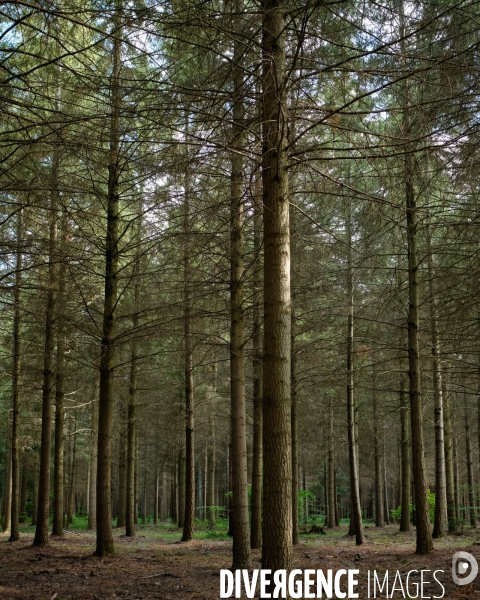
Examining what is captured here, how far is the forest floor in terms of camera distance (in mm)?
6777

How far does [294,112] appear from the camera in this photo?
5.62m

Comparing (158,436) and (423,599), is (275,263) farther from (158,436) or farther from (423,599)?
(158,436)

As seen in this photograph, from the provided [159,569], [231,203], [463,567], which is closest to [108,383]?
[159,569]

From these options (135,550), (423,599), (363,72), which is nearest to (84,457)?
(135,550)

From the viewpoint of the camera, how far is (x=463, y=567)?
7746 mm

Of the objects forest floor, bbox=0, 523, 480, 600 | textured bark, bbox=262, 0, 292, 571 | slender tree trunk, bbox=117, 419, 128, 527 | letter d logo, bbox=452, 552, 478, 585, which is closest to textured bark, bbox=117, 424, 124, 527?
slender tree trunk, bbox=117, 419, 128, 527

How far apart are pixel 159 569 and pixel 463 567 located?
16.2 ft

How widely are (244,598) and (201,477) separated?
3405cm

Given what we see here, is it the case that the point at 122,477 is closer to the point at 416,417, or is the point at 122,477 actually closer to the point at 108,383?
the point at 108,383

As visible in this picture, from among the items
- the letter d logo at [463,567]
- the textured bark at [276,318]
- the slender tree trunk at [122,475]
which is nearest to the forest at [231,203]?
the textured bark at [276,318]

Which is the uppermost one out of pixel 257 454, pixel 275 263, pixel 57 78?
pixel 57 78

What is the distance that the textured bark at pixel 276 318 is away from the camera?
469cm

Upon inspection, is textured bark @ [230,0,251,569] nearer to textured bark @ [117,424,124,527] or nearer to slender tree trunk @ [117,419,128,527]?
slender tree trunk @ [117,419,128,527]

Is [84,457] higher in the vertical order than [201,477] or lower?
higher
